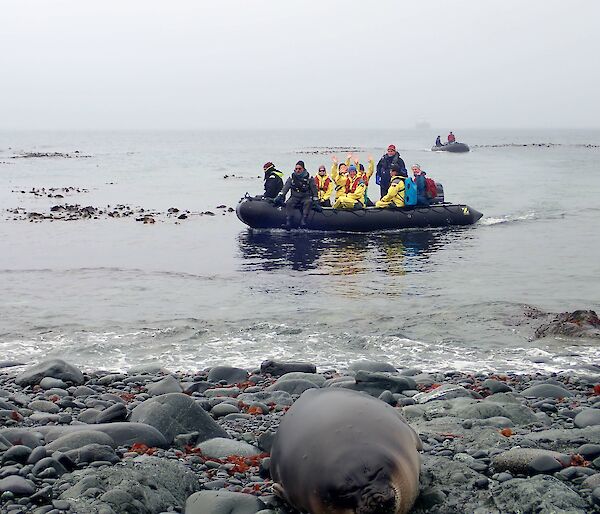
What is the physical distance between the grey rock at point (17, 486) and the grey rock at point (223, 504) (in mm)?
1014

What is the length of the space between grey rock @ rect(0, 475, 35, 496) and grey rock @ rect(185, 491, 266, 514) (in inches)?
39.9

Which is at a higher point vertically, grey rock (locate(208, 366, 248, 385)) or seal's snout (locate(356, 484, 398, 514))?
seal's snout (locate(356, 484, 398, 514))

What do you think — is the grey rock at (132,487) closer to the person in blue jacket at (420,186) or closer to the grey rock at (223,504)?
the grey rock at (223,504)

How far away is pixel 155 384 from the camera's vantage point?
845 centimetres

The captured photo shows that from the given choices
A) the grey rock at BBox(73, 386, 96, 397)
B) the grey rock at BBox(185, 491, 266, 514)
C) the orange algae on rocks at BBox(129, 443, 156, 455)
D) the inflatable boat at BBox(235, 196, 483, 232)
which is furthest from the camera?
the inflatable boat at BBox(235, 196, 483, 232)

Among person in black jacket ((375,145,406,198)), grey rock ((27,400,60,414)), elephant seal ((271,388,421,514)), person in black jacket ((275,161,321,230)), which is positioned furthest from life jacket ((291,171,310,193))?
elephant seal ((271,388,421,514))

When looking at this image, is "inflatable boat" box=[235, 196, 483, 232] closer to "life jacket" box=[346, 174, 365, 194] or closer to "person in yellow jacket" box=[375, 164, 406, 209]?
"person in yellow jacket" box=[375, 164, 406, 209]

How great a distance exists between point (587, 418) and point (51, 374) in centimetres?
612

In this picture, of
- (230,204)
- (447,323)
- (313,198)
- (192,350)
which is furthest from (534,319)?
(230,204)

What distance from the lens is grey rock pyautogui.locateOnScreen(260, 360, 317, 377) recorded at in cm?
944

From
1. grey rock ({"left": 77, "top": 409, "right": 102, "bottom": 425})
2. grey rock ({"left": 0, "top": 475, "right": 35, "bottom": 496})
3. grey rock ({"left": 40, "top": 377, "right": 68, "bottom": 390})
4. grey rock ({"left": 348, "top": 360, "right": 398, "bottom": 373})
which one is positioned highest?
grey rock ({"left": 0, "top": 475, "right": 35, "bottom": 496})

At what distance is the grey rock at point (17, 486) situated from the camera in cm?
464

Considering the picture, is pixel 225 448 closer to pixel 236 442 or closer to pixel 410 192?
pixel 236 442

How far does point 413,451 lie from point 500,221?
2420 centimetres
